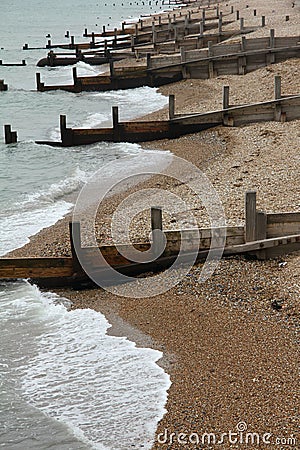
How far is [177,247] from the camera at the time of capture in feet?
33.0

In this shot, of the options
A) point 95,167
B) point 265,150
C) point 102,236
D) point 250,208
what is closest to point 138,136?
point 95,167

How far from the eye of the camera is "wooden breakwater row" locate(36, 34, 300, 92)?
26547 mm

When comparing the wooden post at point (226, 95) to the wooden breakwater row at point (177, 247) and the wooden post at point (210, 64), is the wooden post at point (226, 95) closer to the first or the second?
the wooden post at point (210, 64)

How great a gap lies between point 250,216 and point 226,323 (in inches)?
72.3

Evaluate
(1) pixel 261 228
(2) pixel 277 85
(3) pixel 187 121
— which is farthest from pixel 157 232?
(3) pixel 187 121

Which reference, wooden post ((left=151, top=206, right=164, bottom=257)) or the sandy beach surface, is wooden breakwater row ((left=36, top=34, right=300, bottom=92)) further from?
wooden post ((left=151, top=206, right=164, bottom=257))

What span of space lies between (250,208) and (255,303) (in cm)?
143

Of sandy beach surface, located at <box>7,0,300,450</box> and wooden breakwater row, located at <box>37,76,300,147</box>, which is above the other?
wooden breakwater row, located at <box>37,76,300,147</box>

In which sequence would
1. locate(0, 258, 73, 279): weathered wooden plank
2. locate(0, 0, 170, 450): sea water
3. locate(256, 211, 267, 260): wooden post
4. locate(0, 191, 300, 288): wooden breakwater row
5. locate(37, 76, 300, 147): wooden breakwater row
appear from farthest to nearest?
1. locate(37, 76, 300, 147): wooden breakwater row
2. locate(0, 258, 73, 279): weathered wooden plank
3. locate(0, 191, 300, 288): wooden breakwater row
4. locate(256, 211, 267, 260): wooden post
5. locate(0, 0, 170, 450): sea water

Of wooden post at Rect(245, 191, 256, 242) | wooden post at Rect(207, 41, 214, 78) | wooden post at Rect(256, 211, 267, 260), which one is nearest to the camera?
wooden post at Rect(245, 191, 256, 242)

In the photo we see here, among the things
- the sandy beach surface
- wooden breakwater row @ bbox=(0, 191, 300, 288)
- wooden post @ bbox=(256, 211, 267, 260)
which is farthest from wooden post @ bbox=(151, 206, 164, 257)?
wooden post @ bbox=(256, 211, 267, 260)

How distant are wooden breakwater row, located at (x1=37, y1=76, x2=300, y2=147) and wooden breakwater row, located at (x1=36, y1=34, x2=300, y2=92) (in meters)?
7.04

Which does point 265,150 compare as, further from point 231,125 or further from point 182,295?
point 182,295

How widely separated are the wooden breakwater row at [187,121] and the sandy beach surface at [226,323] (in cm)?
321
